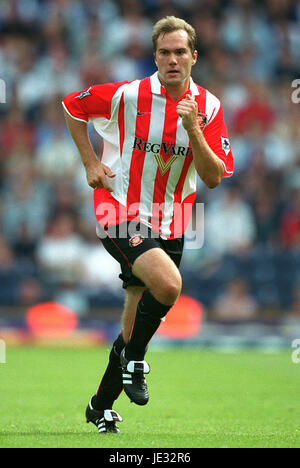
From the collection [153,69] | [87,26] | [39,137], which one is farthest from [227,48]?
[39,137]

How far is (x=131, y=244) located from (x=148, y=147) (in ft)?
2.20

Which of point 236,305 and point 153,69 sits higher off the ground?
point 153,69

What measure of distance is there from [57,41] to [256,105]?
12.8 ft

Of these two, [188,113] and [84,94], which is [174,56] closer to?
[188,113]

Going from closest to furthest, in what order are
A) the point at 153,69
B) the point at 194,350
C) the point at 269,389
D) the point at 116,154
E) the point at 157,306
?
the point at 157,306 < the point at 116,154 < the point at 269,389 < the point at 194,350 < the point at 153,69

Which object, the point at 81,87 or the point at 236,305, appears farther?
the point at 81,87

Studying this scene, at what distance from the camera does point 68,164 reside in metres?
13.9

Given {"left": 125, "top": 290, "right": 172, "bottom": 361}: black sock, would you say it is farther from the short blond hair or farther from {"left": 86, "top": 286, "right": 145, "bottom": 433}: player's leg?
the short blond hair

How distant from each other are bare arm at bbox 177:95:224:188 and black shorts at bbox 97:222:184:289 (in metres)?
0.53

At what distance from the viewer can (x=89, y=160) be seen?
563 cm

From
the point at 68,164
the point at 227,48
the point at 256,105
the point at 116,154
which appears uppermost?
the point at 227,48

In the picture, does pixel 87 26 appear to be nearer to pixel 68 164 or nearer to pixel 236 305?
pixel 68 164

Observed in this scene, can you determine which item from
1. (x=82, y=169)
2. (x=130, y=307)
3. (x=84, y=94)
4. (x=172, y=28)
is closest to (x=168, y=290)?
(x=130, y=307)

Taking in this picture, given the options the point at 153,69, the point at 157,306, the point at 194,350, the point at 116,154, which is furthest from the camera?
the point at 153,69
